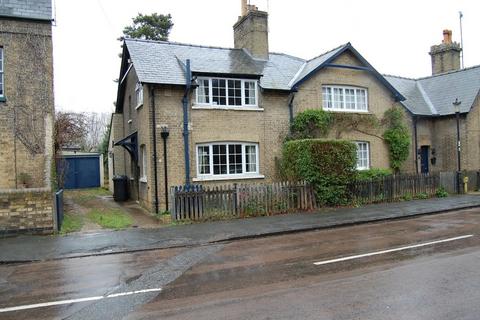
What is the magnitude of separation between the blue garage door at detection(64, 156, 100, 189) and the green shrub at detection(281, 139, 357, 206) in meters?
19.1

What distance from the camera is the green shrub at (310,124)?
19.0 m

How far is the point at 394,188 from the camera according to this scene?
1861 centimetres

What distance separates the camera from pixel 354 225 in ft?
43.3

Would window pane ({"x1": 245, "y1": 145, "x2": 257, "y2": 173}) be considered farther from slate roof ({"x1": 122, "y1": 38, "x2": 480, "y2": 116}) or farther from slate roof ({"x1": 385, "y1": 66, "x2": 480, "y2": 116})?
slate roof ({"x1": 385, "y1": 66, "x2": 480, "y2": 116})

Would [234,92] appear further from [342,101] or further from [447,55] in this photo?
[447,55]

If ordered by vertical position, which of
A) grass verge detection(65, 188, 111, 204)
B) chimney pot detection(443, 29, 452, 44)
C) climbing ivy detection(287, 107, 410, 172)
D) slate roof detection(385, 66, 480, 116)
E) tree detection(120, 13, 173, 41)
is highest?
tree detection(120, 13, 173, 41)

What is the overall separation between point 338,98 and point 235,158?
659 centimetres

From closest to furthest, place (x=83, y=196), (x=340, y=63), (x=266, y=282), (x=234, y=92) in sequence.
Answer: (x=266, y=282)
(x=234, y=92)
(x=340, y=63)
(x=83, y=196)

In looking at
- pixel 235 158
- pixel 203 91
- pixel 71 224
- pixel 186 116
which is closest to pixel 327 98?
pixel 235 158

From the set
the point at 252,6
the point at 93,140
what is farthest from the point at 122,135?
the point at 93,140

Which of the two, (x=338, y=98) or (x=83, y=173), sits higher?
(x=338, y=98)

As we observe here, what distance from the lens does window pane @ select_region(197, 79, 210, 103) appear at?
17.5 metres

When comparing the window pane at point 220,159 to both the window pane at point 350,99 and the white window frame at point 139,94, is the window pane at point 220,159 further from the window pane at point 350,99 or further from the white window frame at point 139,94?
the window pane at point 350,99

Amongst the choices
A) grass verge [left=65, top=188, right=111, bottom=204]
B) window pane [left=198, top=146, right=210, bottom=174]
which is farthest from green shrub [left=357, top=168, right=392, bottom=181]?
grass verge [left=65, top=188, right=111, bottom=204]
